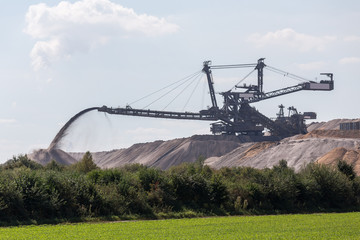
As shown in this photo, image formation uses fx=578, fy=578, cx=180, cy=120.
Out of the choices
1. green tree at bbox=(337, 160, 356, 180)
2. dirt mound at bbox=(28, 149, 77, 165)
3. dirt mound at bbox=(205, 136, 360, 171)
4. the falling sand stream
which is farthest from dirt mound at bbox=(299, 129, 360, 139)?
green tree at bbox=(337, 160, 356, 180)

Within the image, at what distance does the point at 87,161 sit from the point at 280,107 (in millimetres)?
70079

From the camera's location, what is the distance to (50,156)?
9619cm

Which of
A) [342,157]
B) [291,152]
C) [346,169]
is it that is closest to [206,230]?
[346,169]

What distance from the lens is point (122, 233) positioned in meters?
26.0

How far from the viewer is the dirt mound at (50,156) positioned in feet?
314

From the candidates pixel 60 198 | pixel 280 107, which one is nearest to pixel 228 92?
pixel 280 107

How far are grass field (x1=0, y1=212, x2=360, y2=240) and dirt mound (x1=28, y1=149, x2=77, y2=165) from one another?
218ft

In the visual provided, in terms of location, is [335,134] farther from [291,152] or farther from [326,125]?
[326,125]

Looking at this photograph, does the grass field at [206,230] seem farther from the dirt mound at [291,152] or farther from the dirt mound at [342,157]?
the dirt mound at [291,152]

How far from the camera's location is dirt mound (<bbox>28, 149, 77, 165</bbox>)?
9581 cm

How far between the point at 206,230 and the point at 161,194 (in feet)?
37.2

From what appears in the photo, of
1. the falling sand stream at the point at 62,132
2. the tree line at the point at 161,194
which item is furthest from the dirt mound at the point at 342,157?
the falling sand stream at the point at 62,132

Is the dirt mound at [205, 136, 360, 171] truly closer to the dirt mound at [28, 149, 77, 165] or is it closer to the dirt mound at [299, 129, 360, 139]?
the dirt mound at [299, 129, 360, 139]

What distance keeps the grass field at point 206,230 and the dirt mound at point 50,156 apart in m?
66.4
